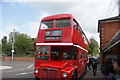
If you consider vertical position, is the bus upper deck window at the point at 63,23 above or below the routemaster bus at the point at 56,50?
above

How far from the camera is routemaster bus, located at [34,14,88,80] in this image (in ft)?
25.8

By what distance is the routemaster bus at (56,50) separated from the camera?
786 centimetres

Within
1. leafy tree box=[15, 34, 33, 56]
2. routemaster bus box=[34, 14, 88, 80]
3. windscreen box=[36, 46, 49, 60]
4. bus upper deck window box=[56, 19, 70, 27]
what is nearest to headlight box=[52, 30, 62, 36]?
routemaster bus box=[34, 14, 88, 80]

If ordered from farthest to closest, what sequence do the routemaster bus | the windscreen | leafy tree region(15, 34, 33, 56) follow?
leafy tree region(15, 34, 33, 56) → the windscreen → the routemaster bus

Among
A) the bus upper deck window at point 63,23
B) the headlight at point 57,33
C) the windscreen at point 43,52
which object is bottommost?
the windscreen at point 43,52

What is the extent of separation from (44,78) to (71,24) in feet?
11.3

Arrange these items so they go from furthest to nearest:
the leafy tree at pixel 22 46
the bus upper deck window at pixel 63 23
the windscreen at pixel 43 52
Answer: the leafy tree at pixel 22 46, the bus upper deck window at pixel 63 23, the windscreen at pixel 43 52

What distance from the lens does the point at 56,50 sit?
9414mm

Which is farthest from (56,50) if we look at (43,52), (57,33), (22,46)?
(22,46)

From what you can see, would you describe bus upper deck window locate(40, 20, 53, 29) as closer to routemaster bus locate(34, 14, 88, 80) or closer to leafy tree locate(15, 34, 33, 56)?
routemaster bus locate(34, 14, 88, 80)

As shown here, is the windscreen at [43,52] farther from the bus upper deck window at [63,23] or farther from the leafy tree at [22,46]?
the leafy tree at [22,46]

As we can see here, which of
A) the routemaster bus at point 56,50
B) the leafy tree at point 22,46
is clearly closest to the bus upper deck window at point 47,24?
the routemaster bus at point 56,50

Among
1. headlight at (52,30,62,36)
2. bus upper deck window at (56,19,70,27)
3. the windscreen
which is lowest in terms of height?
the windscreen

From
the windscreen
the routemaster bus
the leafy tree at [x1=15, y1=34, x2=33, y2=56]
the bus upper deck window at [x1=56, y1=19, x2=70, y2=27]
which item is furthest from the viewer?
the leafy tree at [x1=15, y1=34, x2=33, y2=56]
